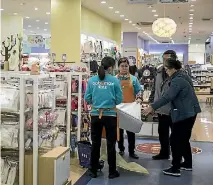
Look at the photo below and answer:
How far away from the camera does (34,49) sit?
21875 mm

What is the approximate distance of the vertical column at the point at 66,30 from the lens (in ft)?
36.5

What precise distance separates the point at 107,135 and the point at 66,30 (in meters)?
7.00

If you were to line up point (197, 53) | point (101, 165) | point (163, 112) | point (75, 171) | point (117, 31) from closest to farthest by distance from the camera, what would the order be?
point (75, 171), point (101, 165), point (163, 112), point (117, 31), point (197, 53)

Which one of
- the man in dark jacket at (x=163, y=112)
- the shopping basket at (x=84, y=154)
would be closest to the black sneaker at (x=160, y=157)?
the man in dark jacket at (x=163, y=112)

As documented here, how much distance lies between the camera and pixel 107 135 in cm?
473

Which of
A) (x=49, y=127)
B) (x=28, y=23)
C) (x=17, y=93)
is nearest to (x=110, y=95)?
(x=49, y=127)

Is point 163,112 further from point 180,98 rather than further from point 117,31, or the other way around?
point 117,31

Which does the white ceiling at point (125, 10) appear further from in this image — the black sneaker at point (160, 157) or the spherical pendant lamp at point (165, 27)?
the black sneaker at point (160, 157)

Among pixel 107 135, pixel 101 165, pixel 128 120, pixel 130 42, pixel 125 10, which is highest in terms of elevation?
pixel 125 10

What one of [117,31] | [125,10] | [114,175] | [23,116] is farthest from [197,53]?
[23,116]

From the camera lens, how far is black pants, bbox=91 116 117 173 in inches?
183

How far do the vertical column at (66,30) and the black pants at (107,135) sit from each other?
6.59 meters

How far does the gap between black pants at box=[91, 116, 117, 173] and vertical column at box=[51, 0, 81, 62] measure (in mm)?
6591

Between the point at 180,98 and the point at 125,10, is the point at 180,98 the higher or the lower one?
the lower one
